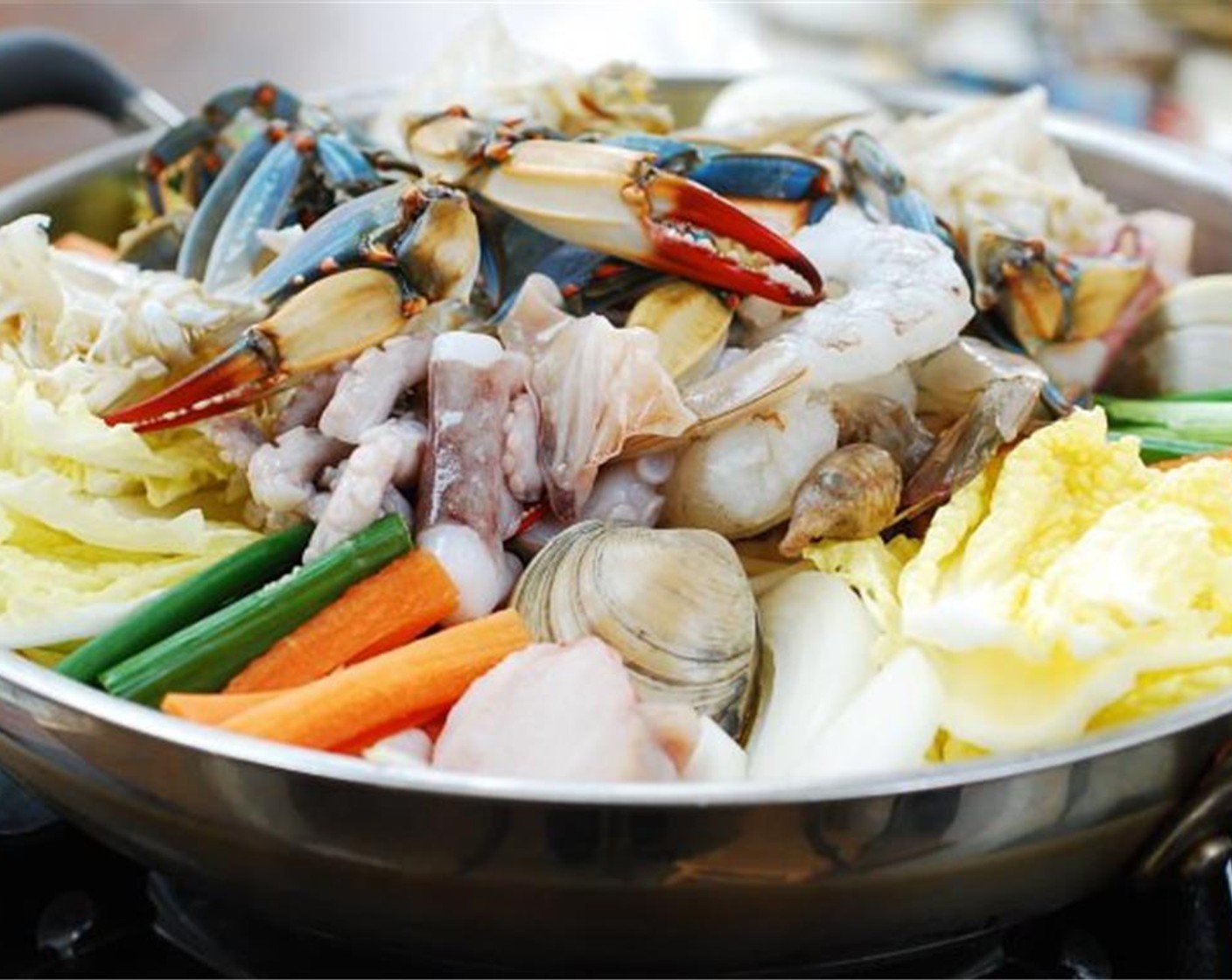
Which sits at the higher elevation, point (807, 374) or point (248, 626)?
point (807, 374)

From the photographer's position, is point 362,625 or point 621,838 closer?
point 621,838

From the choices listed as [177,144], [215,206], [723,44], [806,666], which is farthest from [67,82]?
[723,44]

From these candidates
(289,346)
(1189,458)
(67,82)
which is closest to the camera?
(289,346)

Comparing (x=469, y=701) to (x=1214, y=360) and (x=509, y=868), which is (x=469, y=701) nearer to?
(x=509, y=868)

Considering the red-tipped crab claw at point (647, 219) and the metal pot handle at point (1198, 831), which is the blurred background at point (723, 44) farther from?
the metal pot handle at point (1198, 831)

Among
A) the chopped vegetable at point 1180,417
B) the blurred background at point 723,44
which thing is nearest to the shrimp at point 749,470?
the chopped vegetable at point 1180,417

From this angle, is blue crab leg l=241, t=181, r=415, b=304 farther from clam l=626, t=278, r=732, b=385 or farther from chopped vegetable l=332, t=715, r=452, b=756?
chopped vegetable l=332, t=715, r=452, b=756

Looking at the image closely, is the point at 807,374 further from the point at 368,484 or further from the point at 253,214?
the point at 253,214

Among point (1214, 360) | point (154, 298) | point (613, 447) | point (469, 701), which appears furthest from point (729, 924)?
point (1214, 360)
